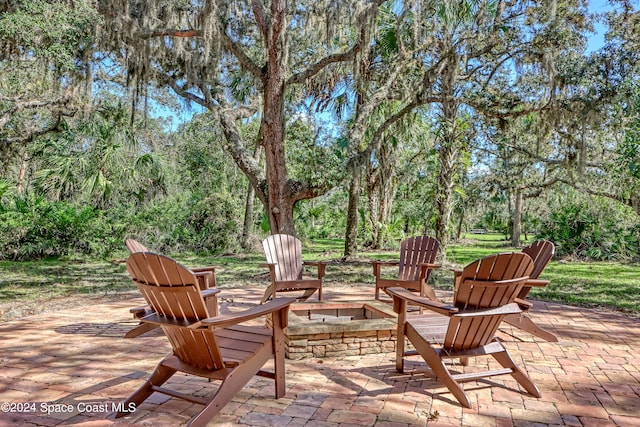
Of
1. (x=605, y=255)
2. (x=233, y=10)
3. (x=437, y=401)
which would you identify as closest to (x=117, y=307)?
(x=437, y=401)

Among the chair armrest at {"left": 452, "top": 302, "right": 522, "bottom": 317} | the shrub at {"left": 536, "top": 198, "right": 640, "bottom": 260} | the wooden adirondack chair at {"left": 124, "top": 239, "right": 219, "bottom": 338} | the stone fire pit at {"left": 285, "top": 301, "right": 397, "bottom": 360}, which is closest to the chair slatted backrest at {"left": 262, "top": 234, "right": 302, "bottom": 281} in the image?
the wooden adirondack chair at {"left": 124, "top": 239, "right": 219, "bottom": 338}

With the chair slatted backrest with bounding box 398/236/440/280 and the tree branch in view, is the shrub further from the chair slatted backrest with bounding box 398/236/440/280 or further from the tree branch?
the chair slatted backrest with bounding box 398/236/440/280

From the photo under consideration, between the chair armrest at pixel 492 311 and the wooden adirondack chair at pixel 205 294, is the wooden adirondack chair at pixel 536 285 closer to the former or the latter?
the chair armrest at pixel 492 311

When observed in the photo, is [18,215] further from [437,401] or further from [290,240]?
[437,401]

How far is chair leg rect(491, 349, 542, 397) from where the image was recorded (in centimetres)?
246

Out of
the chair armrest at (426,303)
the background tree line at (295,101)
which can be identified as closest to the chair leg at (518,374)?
the chair armrest at (426,303)

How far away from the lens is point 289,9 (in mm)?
6996

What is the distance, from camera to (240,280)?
284 inches

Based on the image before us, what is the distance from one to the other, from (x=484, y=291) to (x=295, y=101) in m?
8.84

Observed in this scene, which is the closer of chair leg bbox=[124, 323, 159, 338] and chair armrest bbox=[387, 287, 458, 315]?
chair armrest bbox=[387, 287, 458, 315]

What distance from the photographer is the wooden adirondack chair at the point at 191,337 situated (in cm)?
203

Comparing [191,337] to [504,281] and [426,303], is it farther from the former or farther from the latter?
[504,281]

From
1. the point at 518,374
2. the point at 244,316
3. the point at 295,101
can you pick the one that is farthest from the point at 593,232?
the point at 244,316

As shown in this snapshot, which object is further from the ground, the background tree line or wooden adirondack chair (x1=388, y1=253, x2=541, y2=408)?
the background tree line
